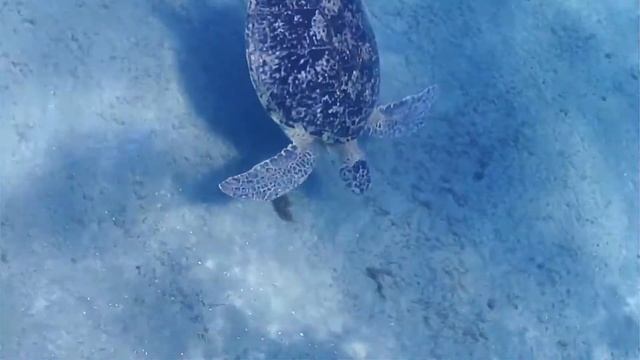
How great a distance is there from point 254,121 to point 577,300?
10.3 feet

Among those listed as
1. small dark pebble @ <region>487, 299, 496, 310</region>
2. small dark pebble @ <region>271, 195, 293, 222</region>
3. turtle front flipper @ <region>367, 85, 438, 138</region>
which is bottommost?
small dark pebble @ <region>487, 299, 496, 310</region>

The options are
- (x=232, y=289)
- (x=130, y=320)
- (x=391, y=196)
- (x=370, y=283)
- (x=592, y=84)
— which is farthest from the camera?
(x=592, y=84)

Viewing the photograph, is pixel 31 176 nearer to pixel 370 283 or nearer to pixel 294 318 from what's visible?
pixel 294 318

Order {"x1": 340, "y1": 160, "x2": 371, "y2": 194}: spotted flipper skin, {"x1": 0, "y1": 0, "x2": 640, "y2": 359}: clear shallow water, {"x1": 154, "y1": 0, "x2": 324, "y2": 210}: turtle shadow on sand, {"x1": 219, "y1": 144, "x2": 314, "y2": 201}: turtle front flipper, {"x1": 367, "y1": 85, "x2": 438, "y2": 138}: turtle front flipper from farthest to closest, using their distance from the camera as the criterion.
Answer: {"x1": 367, "y1": 85, "x2": 438, "y2": 138}: turtle front flipper → {"x1": 154, "y1": 0, "x2": 324, "y2": 210}: turtle shadow on sand → {"x1": 340, "y1": 160, "x2": 371, "y2": 194}: spotted flipper skin → {"x1": 219, "y1": 144, "x2": 314, "y2": 201}: turtle front flipper → {"x1": 0, "y1": 0, "x2": 640, "y2": 359}: clear shallow water

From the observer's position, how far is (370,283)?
4613 mm

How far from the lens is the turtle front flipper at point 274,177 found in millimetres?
4316

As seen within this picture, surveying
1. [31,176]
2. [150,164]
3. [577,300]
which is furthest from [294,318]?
[577,300]

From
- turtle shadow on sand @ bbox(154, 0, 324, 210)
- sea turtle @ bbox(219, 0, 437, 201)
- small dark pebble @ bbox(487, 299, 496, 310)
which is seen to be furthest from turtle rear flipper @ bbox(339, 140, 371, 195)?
small dark pebble @ bbox(487, 299, 496, 310)

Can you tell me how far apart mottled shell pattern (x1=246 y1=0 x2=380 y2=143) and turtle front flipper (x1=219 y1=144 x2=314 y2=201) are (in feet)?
0.77

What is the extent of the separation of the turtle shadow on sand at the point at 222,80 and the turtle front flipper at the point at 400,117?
2.35ft

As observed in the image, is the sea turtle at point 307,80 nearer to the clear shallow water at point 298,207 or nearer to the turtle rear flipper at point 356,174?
the turtle rear flipper at point 356,174

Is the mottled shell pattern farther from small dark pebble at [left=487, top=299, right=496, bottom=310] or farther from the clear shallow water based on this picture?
small dark pebble at [left=487, top=299, right=496, bottom=310]

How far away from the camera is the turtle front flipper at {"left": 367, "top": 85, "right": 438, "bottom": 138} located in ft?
16.3

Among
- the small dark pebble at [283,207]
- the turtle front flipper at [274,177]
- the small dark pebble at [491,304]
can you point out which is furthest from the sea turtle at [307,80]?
the small dark pebble at [491,304]
